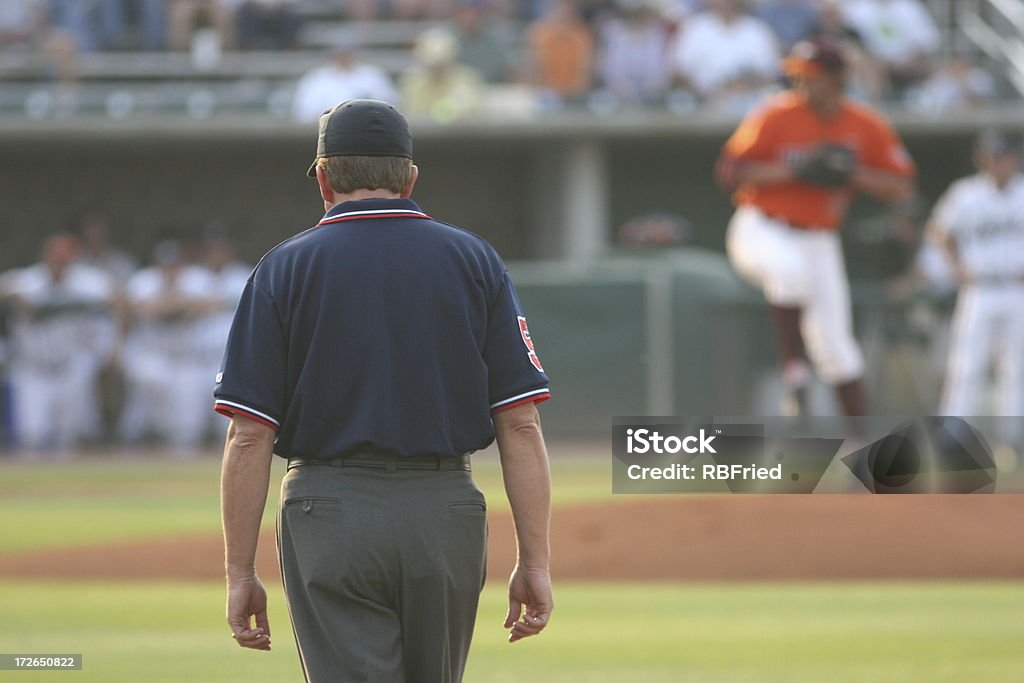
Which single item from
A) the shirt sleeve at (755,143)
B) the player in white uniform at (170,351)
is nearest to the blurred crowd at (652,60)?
the player in white uniform at (170,351)

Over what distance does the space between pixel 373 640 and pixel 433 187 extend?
18.2 m

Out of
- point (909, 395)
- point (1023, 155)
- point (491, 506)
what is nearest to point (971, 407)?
point (909, 395)

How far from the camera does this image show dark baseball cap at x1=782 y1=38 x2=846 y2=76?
9125 mm

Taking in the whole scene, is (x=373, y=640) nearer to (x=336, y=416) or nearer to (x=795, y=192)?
(x=336, y=416)

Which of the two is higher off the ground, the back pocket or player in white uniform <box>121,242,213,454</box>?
the back pocket

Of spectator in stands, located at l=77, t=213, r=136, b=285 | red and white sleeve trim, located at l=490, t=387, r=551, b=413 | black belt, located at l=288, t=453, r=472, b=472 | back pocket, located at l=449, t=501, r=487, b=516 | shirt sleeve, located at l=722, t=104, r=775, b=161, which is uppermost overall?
shirt sleeve, located at l=722, t=104, r=775, b=161

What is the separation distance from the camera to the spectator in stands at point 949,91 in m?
19.1

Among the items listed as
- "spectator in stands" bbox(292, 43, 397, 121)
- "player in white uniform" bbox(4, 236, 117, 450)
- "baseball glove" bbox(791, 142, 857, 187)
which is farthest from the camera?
"spectator in stands" bbox(292, 43, 397, 121)

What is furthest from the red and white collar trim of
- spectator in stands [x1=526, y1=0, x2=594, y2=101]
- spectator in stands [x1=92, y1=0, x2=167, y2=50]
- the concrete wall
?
spectator in stands [x1=92, y1=0, x2=167, y2=50]

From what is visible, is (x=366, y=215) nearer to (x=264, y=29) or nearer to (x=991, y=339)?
(x=991, y=339)

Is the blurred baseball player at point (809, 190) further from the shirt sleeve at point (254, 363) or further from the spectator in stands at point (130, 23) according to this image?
the spectator in stands at point (130, 23)

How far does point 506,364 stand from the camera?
11.4 feet

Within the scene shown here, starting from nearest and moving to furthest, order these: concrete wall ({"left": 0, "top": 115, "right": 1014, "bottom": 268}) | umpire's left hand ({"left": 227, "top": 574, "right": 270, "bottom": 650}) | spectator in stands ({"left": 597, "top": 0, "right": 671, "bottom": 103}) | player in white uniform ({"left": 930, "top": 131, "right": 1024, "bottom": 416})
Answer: umpire's left hand ({"left": 227, "top": 574, "right": 270, "bottom": 650}), player in white uniform ({"left": 930, "top": 131, "right": 1024, "bottom": 416}), spectator in stands ({"left": 597, "top": 0, "right": 671, "bottom": 103}), concrete wall ({"left": 0, "top": 115, "right": 1014, "bottom": 268})
